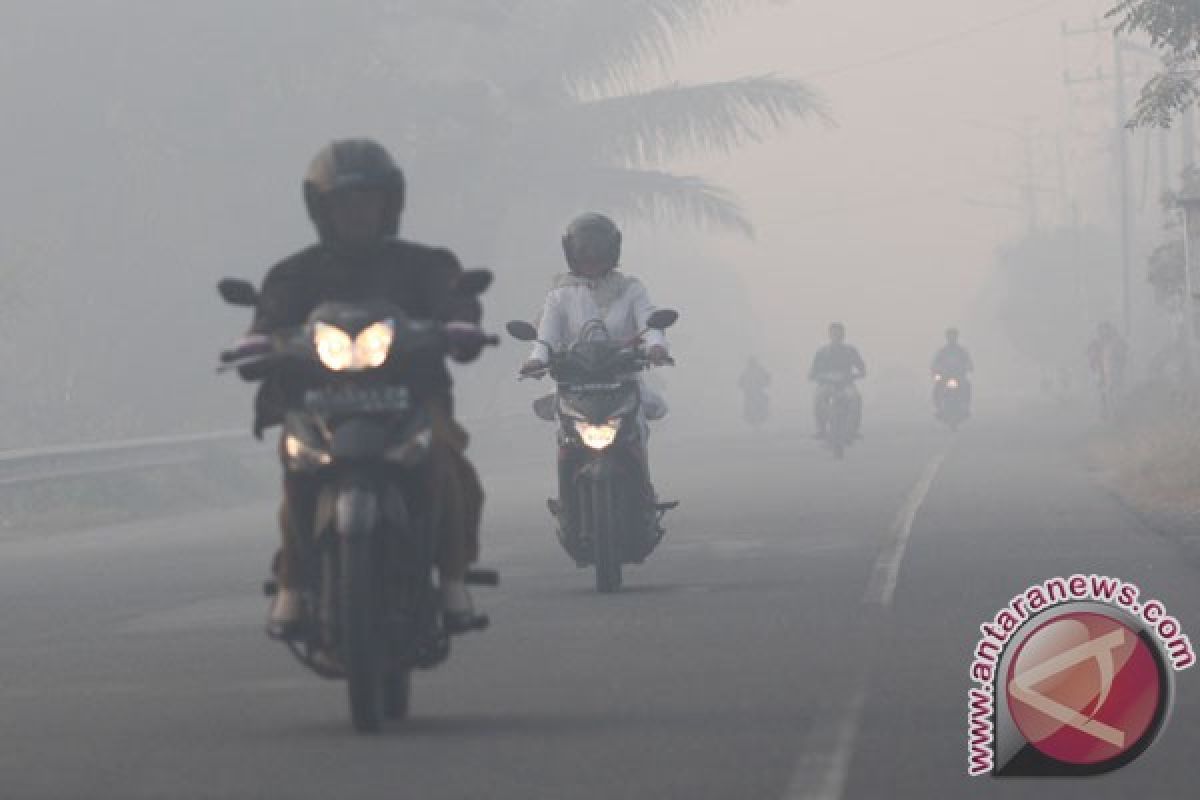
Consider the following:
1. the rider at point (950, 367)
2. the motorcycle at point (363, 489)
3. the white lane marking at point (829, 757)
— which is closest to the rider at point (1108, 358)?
the rider at point (950, 367)

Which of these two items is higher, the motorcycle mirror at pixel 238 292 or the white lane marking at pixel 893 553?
the motorcycle mirror at pixel 238 292

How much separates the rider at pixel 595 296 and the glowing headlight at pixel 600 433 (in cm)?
54

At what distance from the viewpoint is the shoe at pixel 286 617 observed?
30.4 ft

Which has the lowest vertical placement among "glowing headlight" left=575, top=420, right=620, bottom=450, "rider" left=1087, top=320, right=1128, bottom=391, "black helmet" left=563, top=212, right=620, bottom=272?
"rider" left=1087, top=320, right=1128, bottom=391

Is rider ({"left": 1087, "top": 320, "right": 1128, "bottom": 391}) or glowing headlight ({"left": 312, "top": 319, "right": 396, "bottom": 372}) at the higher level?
glowing headlight ({"left": 312, "top": 319, "right": 396, "bottom": 372})

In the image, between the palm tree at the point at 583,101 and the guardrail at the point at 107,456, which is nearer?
the guardrail at the point at 107,456

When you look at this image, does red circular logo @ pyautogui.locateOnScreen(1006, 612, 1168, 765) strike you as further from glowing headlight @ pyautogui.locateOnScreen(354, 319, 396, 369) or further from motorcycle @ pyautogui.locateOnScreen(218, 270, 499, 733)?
glowing headlight @ pyautogui.locateOnScreen(354, 319, 396, 369)

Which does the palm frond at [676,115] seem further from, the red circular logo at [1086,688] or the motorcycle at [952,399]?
the red circular logo at [1086,688]

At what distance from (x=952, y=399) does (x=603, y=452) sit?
36186mm

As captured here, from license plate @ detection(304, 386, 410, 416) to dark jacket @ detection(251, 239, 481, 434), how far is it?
0.43m

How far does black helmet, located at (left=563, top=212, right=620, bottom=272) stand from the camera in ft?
50.3

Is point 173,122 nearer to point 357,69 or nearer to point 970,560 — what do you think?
point 357,69

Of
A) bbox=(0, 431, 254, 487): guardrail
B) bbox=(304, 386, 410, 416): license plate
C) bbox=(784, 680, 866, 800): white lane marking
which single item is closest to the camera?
bbox=(784, 680, 866, 800): white lane marking

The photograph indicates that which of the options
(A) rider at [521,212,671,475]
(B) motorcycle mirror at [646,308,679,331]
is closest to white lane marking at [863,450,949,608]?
(A) rider at [521,212,671,475]
